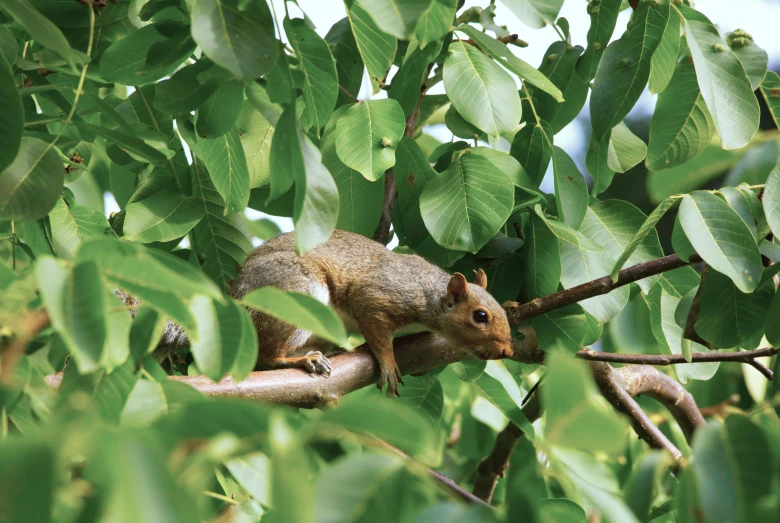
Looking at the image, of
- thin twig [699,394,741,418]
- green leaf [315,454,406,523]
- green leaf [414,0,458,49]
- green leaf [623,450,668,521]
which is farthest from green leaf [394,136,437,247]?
green leaf [315,454,406,523]

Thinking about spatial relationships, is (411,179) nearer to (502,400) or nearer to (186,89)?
(502,400)

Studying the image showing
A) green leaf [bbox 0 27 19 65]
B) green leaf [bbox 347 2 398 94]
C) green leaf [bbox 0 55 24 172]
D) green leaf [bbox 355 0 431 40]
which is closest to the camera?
green leaf [bbox 355 0 431 40]

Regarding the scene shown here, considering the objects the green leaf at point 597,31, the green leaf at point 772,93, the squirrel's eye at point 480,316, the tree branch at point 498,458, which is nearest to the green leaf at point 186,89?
the green leaf at point 597,31

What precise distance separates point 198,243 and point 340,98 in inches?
30.9

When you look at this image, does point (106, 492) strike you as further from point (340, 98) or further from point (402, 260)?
point (402, 260)

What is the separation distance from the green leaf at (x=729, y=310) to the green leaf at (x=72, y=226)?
198 cm

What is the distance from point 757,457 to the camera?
1.25m

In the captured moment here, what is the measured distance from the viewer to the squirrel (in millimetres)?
3412

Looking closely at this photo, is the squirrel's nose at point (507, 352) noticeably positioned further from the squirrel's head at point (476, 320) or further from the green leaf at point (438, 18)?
the green leaf at point (438, 18)

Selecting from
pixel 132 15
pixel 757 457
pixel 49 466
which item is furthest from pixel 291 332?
pixel 49 466

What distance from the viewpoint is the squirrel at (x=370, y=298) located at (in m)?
3.41

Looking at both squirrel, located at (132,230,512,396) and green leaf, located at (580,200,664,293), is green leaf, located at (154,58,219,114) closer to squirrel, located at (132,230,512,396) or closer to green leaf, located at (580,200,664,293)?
squirrel, located at (132,230,512,396)

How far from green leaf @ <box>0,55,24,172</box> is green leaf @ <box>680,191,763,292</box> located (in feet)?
5.37

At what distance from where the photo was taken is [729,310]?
2.48m
